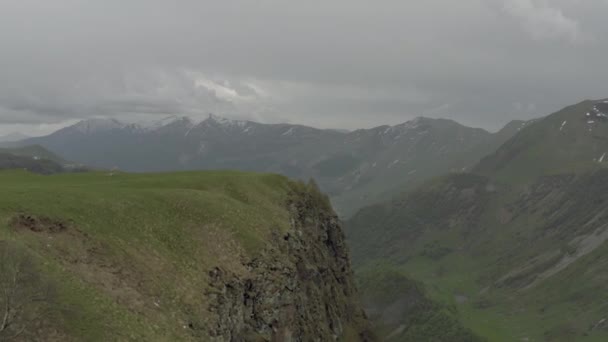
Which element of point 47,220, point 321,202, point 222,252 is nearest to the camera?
point 47,220

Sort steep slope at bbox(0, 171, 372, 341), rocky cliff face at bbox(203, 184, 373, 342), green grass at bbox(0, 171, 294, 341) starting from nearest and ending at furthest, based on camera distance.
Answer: steep slope at bbox(0, 171, 372, 341) → green grass at bbox(0, 171, 294, 341) → rocky cliff face at bbox(203, 184, 373, 342)

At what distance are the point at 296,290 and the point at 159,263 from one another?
19.5 meters

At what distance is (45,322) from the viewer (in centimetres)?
3041

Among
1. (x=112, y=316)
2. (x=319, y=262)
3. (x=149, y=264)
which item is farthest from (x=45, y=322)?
(x=319, y=262)

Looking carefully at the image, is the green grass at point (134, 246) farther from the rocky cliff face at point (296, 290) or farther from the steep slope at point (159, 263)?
the rocky cliff face at point (296, 290)

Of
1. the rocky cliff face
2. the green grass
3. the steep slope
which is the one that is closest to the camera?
the steep slope

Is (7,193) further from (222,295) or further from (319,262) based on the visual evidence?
(319,262)

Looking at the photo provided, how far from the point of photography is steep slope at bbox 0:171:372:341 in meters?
32.0

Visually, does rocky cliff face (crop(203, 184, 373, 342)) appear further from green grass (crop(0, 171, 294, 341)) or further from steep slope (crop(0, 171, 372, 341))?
green grass (crop(0, 171, 294, 341))

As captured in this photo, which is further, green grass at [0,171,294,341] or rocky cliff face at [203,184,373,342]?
rocky cliff face at [203,184,373,342]

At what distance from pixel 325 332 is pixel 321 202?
26741mm

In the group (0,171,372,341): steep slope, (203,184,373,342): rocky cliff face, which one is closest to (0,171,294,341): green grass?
(0,171,372,341): steep slope

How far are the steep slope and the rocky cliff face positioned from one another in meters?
0.16

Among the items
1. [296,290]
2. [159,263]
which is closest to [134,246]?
[159,263]
